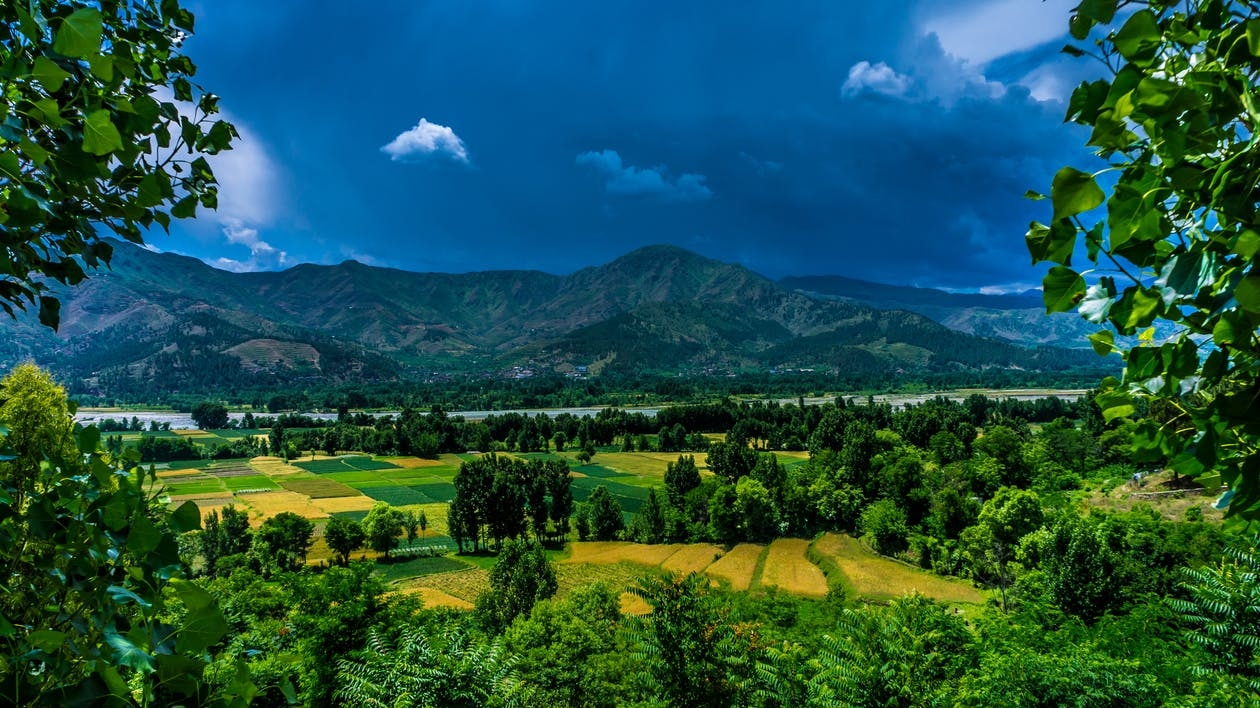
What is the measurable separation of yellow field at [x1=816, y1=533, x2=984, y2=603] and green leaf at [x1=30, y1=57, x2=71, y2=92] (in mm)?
40110

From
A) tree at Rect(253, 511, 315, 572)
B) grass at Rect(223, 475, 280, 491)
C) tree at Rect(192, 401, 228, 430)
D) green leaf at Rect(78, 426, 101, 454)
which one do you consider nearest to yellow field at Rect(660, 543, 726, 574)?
tree at Rect(253, 511, 315, 572)

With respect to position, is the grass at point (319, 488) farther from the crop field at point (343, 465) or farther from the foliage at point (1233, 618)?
the foliage at point (1233, 618)

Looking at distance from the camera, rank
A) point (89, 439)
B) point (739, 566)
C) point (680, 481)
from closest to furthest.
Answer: point (89, 439) < point (739, 566) < point (680, 481)

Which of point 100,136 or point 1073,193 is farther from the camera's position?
point 100,136

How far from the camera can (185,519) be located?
1982 mm

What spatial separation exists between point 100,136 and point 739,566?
2002 inches

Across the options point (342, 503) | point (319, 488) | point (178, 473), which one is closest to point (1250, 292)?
point (342, 503)

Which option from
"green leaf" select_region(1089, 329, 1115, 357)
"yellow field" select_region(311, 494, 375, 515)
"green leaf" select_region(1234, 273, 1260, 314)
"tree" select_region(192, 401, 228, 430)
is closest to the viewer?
"green leaf" select_region(1234, 273, 1260, 314)

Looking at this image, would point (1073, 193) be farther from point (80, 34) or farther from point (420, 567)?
point (420, 567)

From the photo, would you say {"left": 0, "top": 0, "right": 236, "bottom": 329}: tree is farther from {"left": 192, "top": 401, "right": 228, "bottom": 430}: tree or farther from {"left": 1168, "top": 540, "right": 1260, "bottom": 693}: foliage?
{"left": 192, "top": 401, "right": 228, "bottom": 430}: tree

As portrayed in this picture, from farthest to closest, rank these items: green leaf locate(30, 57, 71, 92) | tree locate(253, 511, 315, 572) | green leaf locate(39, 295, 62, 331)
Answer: tree locate(253, 511, 315, 572)
green leaf locate(39, 295, 62, 331)
green leaf locate(30, 57, 71, 92)

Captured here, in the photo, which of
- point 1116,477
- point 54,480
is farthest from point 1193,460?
point 1116,477

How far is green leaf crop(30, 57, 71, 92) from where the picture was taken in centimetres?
154

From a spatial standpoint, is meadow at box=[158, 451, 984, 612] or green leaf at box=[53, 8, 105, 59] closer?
green leaf at box=[53, 8, 105, 59]
